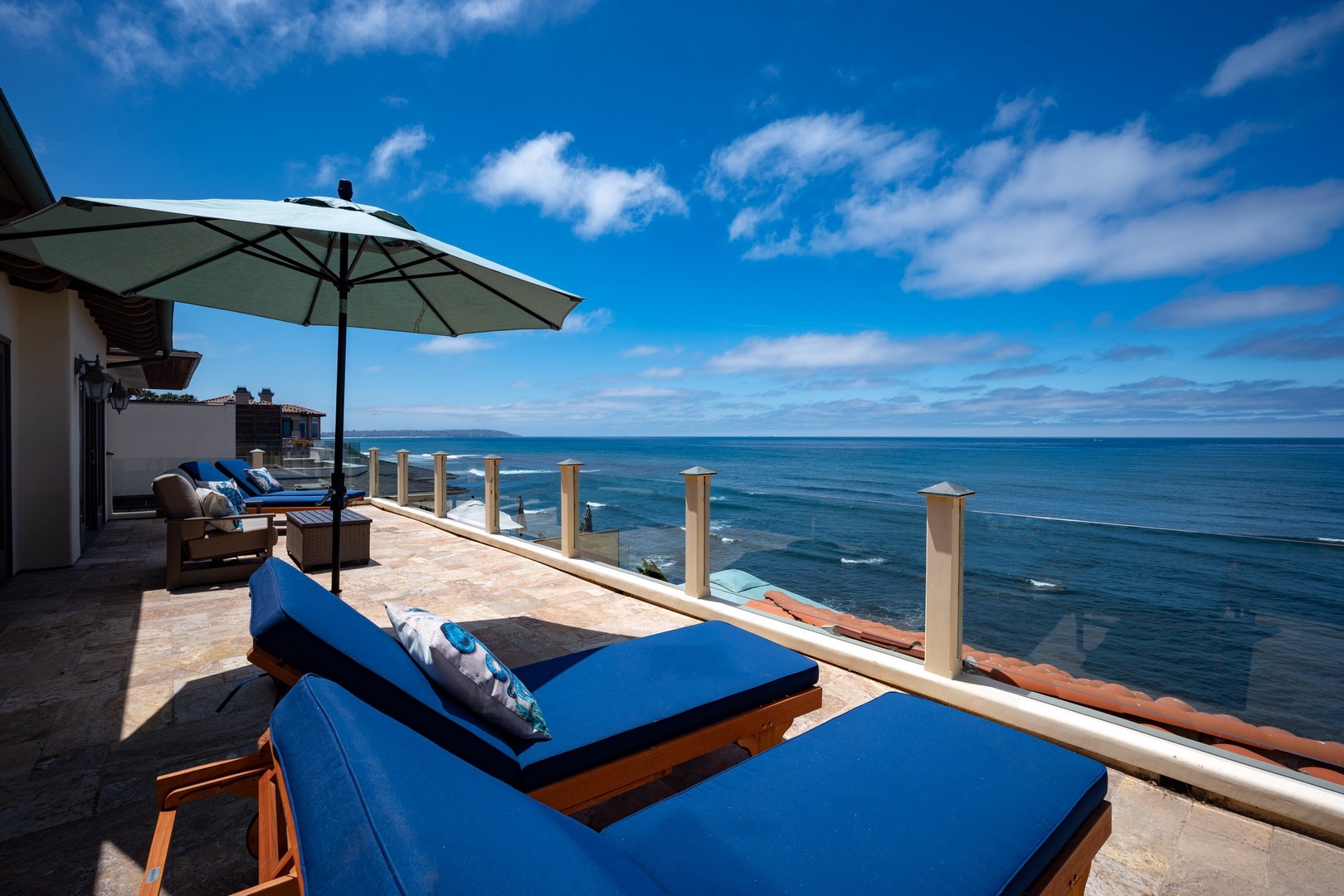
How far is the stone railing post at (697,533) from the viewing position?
440 cm

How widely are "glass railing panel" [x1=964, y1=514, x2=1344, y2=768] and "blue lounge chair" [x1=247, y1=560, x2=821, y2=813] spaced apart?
1584 millimetres

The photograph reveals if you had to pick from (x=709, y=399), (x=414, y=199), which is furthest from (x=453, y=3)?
(x=709, y=399)

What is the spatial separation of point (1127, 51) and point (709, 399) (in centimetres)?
10414

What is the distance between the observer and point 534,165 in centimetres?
752

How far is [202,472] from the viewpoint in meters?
7.40

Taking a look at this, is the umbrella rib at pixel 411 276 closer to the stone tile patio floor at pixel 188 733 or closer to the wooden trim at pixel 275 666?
the stone tile patio floor at pixel 188 733

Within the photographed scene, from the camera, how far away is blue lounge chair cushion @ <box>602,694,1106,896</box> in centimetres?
117

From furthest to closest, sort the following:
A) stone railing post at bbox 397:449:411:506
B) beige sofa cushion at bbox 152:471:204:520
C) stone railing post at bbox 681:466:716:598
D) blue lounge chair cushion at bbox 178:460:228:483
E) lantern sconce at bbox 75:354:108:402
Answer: stone railing post at bbox 397:449:411:506 → blue lounge chair cushion at bbox 178:460:228:483 → lantern sconce at bbox 75:354:108:402 → beige sofa cushion at bbox 152:471:204:520 → stone railing post at bbox 681:466:716:598

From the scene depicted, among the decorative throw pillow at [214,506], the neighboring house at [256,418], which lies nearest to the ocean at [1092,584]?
the decorative throw pillow at [214,506]

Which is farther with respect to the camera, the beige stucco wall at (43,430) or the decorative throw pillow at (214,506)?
the beige stucco wall at (43,430)

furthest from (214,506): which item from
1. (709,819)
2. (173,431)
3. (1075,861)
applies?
(173,431)

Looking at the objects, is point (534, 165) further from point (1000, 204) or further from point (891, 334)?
point (891, 334)

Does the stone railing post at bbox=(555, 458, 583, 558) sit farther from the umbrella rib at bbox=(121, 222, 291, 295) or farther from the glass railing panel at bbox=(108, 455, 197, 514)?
the glass railing panel at bbox=(108, 455, 197, 514)

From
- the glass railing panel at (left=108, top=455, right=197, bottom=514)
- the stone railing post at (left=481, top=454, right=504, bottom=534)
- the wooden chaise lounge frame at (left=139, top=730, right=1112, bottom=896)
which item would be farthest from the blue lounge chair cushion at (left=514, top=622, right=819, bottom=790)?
the glass railing panel at (left=108, top=455, right=197, bottom=514)
